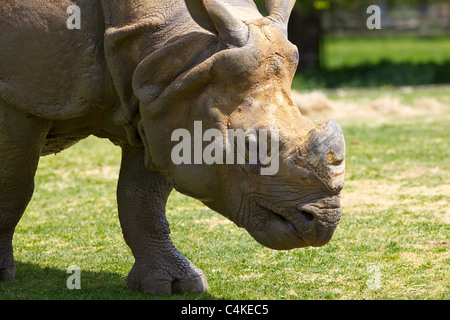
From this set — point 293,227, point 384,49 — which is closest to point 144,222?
point 293,227

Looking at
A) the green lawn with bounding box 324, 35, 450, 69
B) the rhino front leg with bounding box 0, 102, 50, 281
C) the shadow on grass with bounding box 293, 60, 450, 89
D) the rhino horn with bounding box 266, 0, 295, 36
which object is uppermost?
the green lawn with bounding box 324, 35, 450, 69

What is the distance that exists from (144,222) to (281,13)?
1807mm

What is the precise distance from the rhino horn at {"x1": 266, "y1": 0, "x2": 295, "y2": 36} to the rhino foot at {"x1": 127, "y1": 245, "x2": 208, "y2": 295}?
1.77 m

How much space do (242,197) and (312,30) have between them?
17241 mm

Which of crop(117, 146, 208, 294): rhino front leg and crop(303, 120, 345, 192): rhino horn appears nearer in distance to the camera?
crop(303, 120, 345, 192): rhino horn

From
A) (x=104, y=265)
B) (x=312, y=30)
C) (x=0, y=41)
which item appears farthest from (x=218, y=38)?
(x=312, y=30)

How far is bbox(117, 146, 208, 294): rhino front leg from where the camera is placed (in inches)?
223

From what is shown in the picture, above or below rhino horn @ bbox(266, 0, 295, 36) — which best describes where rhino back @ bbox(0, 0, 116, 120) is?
below

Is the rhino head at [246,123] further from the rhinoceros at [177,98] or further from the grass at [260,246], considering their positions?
the grass at [260,246]

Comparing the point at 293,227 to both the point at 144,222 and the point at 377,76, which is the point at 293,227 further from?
the point at 377,76

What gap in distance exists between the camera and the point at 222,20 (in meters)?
4.57

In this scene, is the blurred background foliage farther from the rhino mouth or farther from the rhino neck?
the rhino mouth

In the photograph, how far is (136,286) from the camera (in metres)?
5.70

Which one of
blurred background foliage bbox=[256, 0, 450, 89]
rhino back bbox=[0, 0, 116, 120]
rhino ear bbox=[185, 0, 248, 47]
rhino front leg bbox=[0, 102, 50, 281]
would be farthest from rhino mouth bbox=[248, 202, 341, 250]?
blurred background foliage bbox=[256, 0, 450, 89]
